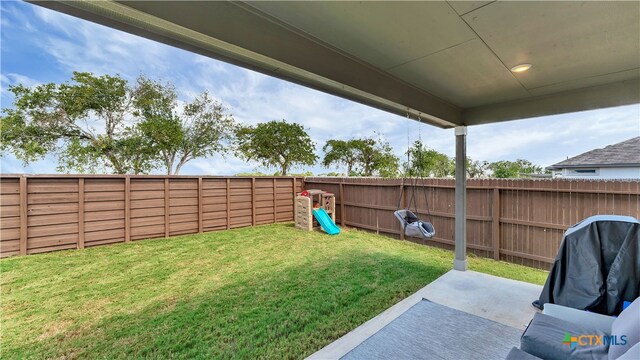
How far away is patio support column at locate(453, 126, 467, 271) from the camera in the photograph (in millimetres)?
3680

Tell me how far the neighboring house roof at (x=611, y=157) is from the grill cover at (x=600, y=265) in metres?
10.6

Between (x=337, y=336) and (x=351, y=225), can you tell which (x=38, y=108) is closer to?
(x=351, y=225)

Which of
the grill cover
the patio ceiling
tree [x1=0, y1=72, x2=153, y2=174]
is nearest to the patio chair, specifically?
the grill cover

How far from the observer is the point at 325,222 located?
650 centimetres

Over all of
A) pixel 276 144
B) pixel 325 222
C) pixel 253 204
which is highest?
pixel 276 144

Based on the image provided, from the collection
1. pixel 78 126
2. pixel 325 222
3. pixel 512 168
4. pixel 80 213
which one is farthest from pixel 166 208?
pixel 512 168

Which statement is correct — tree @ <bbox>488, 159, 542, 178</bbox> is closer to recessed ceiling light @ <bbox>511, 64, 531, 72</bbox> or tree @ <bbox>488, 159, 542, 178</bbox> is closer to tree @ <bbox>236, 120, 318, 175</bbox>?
tree @ <bbox>236, 120, 318, 175</bbox>

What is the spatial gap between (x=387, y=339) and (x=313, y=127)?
11.2m

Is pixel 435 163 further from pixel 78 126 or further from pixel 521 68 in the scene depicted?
pixel 78 126

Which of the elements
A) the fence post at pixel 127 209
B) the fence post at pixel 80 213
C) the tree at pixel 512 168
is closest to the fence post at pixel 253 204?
the fence post at pixel 127 209

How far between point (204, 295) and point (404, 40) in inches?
133

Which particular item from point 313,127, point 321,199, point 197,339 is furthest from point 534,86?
point 313,127

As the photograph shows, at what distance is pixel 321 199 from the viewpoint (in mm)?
7086

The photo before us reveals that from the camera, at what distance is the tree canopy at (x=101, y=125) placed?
23.7 feet
